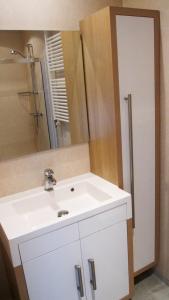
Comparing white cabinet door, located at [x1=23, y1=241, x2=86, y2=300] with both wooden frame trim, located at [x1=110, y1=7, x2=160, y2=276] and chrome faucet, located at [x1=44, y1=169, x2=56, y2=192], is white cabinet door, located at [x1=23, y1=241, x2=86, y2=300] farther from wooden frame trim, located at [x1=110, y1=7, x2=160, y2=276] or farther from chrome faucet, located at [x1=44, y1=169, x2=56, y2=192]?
wooden frame trim, located at [x1=110, y1=7, x2=160, y2=276]

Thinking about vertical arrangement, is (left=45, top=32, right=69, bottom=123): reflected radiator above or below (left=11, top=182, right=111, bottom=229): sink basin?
above

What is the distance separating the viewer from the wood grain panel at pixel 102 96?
4.96 ft

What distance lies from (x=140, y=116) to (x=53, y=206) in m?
0.84

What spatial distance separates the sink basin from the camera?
1.60m

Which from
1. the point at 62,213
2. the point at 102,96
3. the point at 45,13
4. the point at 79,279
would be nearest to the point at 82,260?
the point at 79,279

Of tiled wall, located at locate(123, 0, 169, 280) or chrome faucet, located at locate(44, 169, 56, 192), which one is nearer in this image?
tiled wall, located at locate(123, 0, 169, 280)

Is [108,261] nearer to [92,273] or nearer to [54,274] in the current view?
[92,273]

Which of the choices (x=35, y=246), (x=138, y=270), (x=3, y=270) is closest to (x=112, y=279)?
(x=138, y=270)

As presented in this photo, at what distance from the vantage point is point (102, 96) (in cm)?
164

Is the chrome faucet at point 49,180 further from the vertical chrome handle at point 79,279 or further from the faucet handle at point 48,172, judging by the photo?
the vertical chrome handle at point 79,279

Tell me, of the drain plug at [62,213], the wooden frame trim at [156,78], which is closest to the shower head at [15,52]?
the wooden frame trim at [156,78]

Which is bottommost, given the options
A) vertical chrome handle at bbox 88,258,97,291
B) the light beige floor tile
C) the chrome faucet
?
the light beige floor tile

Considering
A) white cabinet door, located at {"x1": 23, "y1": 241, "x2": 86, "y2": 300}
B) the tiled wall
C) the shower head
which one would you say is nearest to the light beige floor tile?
the tiled wall

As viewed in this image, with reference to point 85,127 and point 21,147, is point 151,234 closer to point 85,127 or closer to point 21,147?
point 85,127
